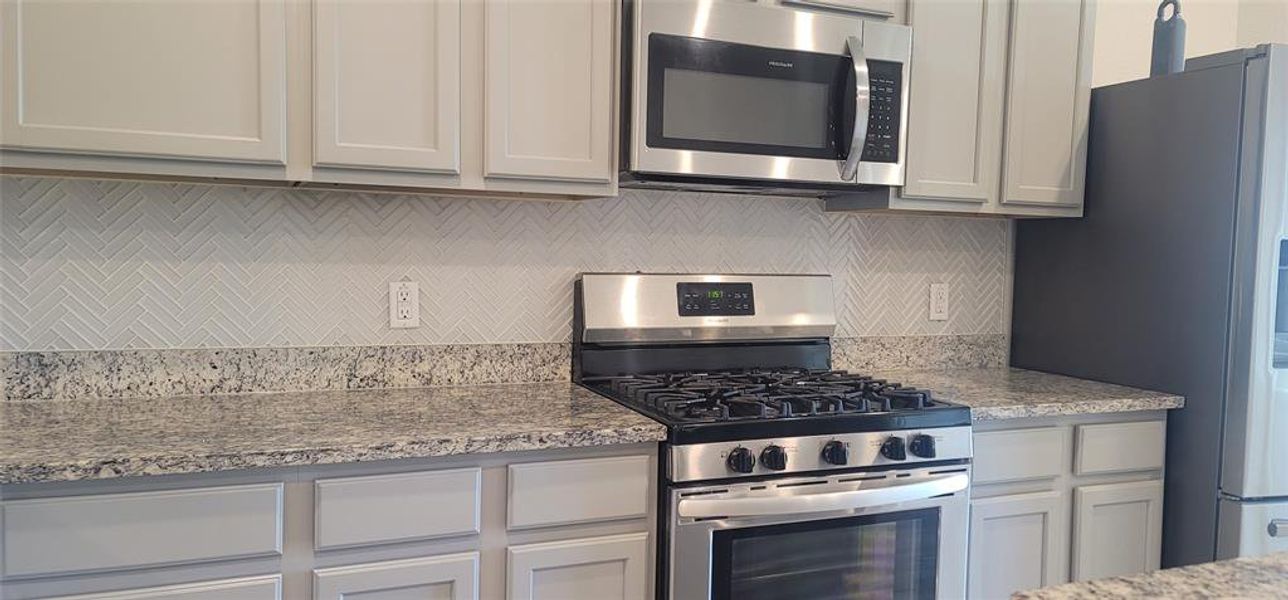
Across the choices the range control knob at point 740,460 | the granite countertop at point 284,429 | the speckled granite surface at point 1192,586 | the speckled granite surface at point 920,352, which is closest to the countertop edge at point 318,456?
the granite countertop at point 284,429

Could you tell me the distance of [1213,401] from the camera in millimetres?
2352

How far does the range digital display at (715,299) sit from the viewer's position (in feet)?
8.26

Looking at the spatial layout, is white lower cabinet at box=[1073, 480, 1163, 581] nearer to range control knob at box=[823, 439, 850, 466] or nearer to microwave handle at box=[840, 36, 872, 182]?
range control knob at box=[823, 439, 850, 466]

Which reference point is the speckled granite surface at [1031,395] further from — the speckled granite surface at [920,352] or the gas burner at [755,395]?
the gas burner at [755,395]

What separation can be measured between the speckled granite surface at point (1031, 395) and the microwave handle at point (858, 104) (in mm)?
662

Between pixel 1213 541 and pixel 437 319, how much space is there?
212 cm

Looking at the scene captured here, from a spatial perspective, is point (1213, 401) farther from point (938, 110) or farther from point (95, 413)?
point (95, 413)

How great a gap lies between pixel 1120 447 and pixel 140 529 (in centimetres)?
233

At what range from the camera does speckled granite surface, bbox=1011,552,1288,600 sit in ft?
3.01

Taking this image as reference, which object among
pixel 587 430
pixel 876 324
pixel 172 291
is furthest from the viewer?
pixel 876 324

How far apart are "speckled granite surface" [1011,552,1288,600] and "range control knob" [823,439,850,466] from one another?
3.19ft

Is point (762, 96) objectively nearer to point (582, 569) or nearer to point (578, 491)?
point (578, 491)

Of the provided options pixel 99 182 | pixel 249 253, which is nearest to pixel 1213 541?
pixel 249 253

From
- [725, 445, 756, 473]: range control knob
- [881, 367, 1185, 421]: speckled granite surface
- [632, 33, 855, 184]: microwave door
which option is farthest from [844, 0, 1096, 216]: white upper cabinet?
[725, 445, 756, 473]: range control knob
